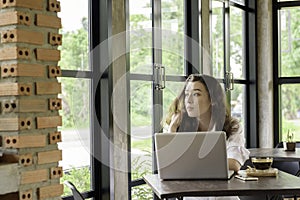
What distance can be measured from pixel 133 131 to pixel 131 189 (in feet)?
1.62

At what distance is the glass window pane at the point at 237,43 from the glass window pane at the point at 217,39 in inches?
14.9

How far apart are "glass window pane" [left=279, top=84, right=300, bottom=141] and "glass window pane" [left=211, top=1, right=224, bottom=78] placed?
1411 millimetres

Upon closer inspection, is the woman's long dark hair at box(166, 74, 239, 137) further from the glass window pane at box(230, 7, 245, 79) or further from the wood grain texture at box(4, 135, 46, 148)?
the glass window pane at box(230, 7, 245, 79)

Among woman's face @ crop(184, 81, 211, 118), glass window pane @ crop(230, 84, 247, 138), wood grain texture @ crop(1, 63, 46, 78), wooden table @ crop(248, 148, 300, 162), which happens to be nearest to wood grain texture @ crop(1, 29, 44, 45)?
wood grain texture @ crop(1, 63, 46, 78)

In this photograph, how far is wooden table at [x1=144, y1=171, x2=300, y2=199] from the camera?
2486 millimetres

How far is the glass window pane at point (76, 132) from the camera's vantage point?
11.6 feet

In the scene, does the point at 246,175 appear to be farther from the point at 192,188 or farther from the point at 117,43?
the point at 117,43

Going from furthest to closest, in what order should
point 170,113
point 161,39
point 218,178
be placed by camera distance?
point 161,39 → point 170,113 → point 218,178

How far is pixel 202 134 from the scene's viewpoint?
107 inches

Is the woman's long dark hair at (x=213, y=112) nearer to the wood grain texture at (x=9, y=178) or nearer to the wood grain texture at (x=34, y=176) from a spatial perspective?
the wood grain texture at (x=34, y=176)

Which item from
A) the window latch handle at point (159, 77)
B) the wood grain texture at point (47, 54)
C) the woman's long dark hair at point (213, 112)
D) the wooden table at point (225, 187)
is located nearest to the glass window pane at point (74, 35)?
the woman's long dark hair at point (213, 112)

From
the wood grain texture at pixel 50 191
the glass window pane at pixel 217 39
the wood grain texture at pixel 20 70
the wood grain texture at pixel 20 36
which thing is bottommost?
the wood grain texture at pixel 50 191

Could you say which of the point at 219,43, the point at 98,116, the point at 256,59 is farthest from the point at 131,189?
the point at 256,59

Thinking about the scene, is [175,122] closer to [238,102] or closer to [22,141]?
[22,141]
